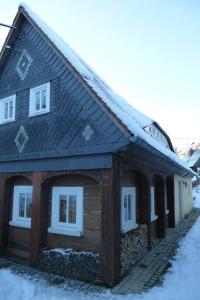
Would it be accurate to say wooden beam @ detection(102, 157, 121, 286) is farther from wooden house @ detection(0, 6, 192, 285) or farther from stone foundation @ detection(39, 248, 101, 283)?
stone foundation @ detection(39, 248, 101, 283)

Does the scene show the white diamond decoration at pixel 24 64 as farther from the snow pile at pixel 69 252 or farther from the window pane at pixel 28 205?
the snow pile at pixel 69 252

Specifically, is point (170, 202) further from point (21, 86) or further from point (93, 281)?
point (21, 86)

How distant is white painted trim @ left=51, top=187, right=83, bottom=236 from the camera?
709 cm

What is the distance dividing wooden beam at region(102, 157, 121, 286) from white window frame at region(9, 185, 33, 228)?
10.5 feet

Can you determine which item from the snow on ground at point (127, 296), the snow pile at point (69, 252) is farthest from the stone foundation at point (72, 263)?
the snow on ground at point (127, 296)

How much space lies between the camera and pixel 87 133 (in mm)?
6801

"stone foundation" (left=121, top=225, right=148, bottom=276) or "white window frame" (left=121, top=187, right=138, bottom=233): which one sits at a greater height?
"white window frame" (left=121, top=187, right=138, bottom=233)

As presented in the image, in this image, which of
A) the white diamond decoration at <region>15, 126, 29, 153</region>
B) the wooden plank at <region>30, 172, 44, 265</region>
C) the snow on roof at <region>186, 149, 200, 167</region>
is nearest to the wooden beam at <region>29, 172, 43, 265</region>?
the wooden plank at <region>30, 172, 44, 265</region>

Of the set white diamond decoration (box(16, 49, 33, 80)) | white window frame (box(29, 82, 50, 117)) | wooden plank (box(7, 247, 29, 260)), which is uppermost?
white diamond decoration (box(16, 49, 33, 80))

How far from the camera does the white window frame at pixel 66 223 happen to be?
7.09 meters

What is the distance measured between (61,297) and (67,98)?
16.2 feet

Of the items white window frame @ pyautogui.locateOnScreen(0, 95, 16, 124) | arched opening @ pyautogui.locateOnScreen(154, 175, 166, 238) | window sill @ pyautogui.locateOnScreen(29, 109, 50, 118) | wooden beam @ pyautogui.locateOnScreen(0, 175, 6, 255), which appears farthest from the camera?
arched opening @ pyautogui.locateOnScreen(154, 175, 166, 238)

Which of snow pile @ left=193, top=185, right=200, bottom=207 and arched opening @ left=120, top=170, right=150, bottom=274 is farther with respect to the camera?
snow pile @ left=193, top=185, right=200, bottom=207

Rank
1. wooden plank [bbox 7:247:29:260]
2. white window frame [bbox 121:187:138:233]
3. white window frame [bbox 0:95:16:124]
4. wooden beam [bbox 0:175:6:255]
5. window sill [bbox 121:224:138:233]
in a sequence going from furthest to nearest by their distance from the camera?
1. white window frame [bbox 0:95:16:124]
2. wooden beam [bbox 0:175:6:255]
3. wooden plank [bbox 7:247:29:260]
4. white window frame [bbox 121:187:138:233]
5. window sill [bbox 121:224:138:233]
